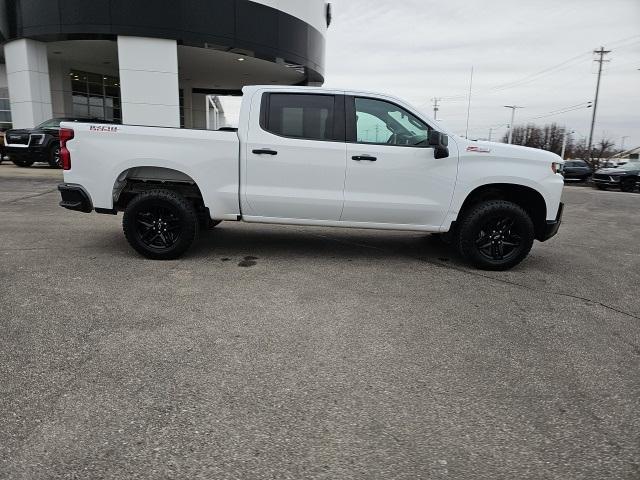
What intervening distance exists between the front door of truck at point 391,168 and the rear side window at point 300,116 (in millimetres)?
224

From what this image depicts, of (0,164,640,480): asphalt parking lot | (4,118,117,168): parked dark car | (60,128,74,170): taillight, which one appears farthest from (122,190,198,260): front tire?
(4,118,117,168): parked dark car

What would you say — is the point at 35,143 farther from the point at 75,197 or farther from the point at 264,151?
the point at 264,151

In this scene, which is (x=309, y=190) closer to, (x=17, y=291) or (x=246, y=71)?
(x=17, y=291)

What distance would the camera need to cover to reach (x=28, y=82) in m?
18.8

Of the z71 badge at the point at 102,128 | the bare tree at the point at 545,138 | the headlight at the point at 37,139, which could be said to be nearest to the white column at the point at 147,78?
the headlight at the point at 37,139

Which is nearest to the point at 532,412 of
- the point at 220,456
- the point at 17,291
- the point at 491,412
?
the point at 491,412

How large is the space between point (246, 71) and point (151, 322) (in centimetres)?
2265

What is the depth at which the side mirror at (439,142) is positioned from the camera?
540 cm

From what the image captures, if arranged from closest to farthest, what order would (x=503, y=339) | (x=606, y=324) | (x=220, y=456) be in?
1. (x=220, y=456)
2. (x=503, y=339)
3. (x=606, y=324)

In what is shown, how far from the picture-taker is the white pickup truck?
18.4 feet

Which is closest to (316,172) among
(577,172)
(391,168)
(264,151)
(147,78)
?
(264,151)

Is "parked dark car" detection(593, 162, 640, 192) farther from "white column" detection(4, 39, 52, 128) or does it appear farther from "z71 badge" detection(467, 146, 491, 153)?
"white column" detection(4, 39, 52, 128)

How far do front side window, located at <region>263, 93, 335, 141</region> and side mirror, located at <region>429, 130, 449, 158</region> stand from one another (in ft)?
3.74

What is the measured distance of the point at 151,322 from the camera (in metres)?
3.98
